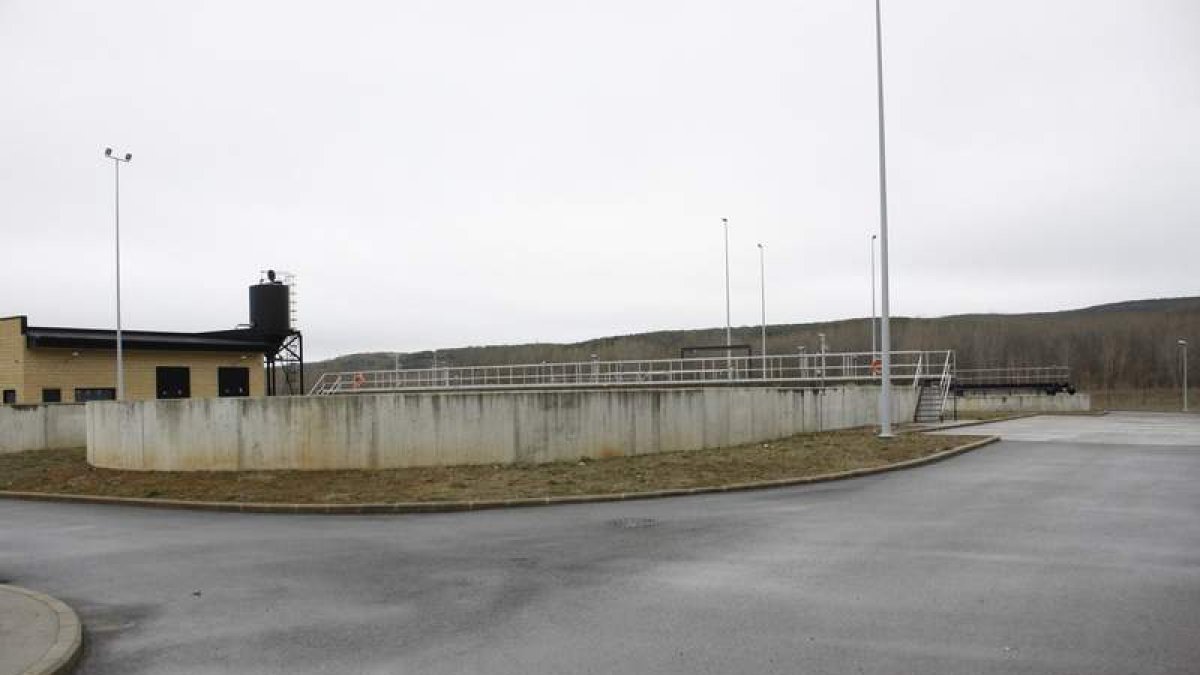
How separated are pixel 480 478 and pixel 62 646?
975 centimetres

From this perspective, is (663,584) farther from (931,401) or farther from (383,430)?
(931,401)

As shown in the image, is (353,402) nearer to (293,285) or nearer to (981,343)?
(293,285)

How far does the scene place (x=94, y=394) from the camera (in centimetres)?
3912

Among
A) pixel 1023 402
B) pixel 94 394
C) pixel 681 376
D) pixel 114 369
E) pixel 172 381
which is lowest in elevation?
pixel 1023 402

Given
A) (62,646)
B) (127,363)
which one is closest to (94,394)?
(127,363)

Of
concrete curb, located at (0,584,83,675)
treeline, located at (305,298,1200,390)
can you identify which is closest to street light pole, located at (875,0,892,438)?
concrete curb, located at (0,584,83,675)

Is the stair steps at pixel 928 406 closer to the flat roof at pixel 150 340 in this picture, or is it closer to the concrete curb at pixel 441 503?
the concrete curb at pixel 441 503

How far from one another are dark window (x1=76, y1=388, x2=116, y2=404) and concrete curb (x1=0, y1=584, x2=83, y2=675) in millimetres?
34562

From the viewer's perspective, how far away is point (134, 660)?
6.33 metres

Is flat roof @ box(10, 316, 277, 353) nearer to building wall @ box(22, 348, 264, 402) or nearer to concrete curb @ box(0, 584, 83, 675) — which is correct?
building wall @ box(22, 348, 264, 402)

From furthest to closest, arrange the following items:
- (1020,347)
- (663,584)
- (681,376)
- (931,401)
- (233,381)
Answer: (1020,347) → (233,381) → (681,376) → (931,401) → (663,584)

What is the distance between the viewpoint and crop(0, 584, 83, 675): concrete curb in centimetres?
588

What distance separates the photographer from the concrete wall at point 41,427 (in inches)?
1001

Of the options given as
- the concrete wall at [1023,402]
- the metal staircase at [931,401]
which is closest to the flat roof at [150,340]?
the metal staircase at [931,401]
